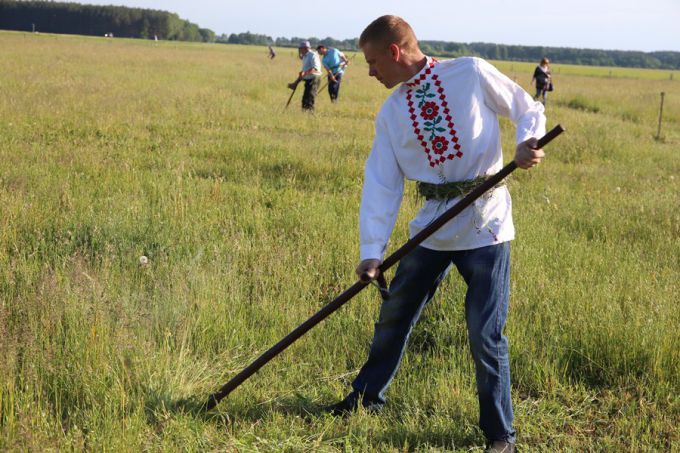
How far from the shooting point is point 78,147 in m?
8.96

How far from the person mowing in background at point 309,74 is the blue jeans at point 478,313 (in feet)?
39.6

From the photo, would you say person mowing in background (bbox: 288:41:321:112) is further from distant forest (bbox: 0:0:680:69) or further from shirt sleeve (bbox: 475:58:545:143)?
distant forest (bbox: 0:0:680:69)

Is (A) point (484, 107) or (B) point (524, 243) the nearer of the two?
(A) point (484, 107)

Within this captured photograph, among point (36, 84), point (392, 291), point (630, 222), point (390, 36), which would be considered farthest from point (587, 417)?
point (36, 84)

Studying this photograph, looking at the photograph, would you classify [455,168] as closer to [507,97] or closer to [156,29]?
[507,97]

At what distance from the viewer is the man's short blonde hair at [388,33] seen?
9.71 feet

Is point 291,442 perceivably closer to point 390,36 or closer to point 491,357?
point 491,357

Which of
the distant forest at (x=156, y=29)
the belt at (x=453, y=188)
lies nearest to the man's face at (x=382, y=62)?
the belt at (x=453, y=188)

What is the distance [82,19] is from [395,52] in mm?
138117

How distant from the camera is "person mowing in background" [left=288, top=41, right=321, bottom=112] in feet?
49.8

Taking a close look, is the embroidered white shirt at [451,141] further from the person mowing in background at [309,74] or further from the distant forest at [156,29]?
the distant forest at [156,29]

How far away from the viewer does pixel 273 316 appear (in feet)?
13.8

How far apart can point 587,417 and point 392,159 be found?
5.18 feet

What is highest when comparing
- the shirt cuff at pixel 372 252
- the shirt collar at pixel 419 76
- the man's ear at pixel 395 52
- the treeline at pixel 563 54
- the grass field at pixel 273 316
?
the treeline at pixel 563 54
